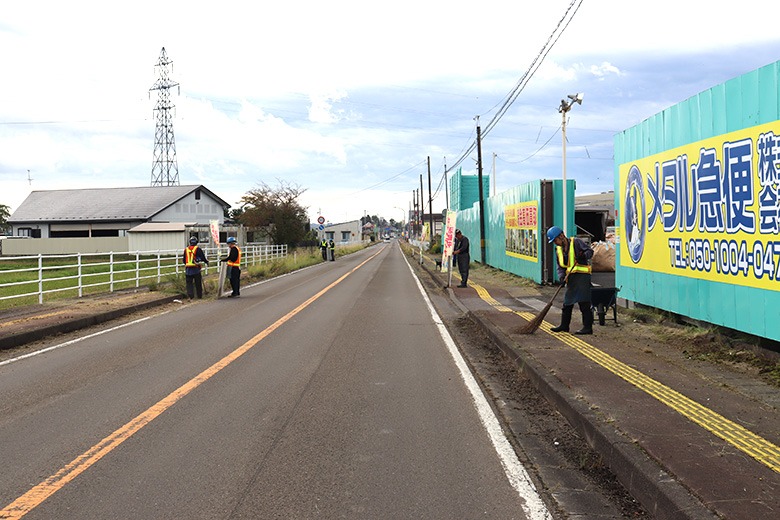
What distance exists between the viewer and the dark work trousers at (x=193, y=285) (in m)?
17.5

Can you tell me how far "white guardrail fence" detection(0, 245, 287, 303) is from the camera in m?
16.2

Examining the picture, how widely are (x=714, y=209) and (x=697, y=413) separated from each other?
371 cm

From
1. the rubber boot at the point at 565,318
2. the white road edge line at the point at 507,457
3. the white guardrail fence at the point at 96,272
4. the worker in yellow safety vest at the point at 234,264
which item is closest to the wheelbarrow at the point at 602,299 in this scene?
the rubber boot at the point at 565,318

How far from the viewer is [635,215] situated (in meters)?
11.4

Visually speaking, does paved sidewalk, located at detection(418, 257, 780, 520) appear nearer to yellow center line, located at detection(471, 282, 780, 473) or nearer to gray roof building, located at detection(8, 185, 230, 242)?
yellow center line, located at detection(471, 282, 780, 473)

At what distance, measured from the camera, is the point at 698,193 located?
8672 millimetres

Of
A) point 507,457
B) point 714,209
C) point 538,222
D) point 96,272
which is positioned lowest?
point 507,457

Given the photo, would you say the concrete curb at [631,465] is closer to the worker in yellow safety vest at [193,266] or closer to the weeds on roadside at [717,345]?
the weeds on roadside at [717,345]

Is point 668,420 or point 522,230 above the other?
point 522,230

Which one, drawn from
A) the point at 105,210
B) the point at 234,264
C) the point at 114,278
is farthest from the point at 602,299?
the point at 105,210

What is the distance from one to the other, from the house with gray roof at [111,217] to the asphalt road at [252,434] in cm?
4599

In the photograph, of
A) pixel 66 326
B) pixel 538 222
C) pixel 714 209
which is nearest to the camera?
pixel 714 209

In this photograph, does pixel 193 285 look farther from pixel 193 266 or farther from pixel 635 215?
pixel 635 215

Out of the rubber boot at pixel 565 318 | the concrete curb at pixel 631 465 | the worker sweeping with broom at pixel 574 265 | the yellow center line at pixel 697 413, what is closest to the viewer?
the concrete curb at pixel 631 465
